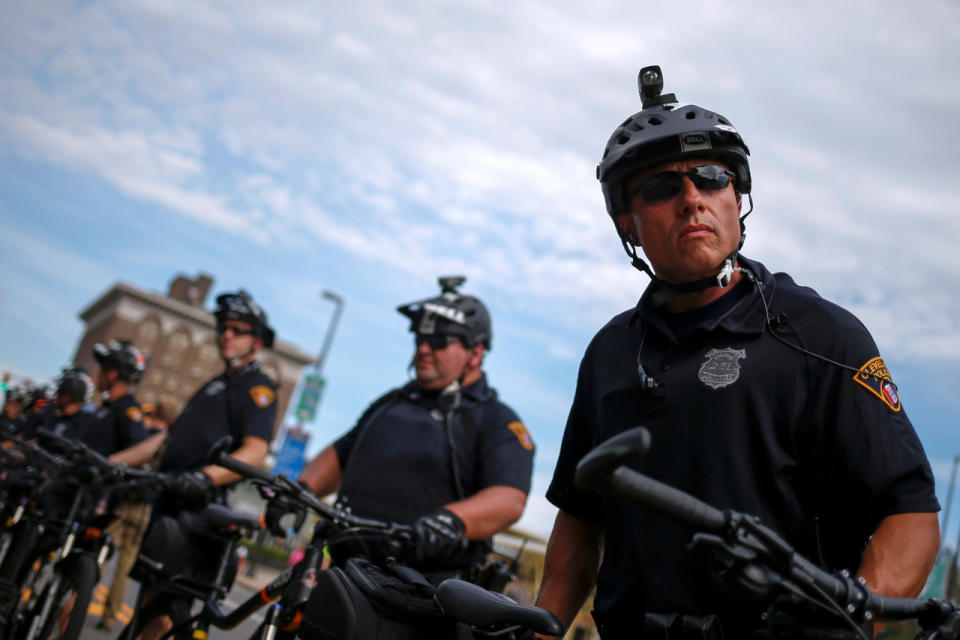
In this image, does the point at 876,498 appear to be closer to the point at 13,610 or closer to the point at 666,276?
the point at 666,276

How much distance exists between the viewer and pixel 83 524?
6.84m

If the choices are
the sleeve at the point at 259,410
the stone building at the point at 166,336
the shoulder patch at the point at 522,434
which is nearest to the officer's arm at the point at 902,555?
the shoulder patch at the point at 522,434

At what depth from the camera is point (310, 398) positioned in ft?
89.4

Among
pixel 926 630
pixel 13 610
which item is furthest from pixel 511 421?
pixel 13 610

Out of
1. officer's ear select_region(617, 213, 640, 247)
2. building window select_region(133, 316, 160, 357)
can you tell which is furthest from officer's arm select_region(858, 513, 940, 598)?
building window select_region(133, 316, 160, 357)

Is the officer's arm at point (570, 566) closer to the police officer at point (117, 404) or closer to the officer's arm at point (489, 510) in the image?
the officer's arm at point (489, 510)

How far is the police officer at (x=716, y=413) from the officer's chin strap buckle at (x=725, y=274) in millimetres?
10

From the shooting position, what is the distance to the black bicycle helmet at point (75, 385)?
1023 cm

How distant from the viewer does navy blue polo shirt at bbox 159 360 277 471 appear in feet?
19.9

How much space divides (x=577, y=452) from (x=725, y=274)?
2.30 feet

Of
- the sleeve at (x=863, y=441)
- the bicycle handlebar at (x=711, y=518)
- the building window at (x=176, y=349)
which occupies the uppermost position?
the building window at (x=176, y=349)

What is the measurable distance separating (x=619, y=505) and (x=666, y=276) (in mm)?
635

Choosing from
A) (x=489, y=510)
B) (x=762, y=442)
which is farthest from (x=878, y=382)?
(x=489, y=510)

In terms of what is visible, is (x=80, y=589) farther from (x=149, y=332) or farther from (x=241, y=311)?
(x=149, y=332)
